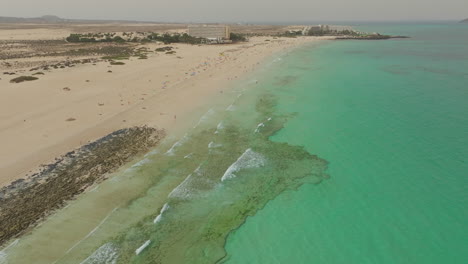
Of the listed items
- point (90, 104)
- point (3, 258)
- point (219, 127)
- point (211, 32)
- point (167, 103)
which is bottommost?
point (3, 258)

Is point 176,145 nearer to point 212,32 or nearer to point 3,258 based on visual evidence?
point 3,258

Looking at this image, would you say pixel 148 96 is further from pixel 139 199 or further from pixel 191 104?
pixel 139 199

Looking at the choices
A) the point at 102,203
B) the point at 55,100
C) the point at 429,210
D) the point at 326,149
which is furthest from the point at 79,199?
the point at 55,100

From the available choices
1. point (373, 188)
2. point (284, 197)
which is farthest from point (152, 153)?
point (373, 188)

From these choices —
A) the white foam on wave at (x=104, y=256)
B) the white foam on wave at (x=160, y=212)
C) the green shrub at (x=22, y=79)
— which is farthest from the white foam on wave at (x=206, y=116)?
the green shrub at (x=22, y=79)

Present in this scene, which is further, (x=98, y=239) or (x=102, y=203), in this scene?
(x=102, y=203)
